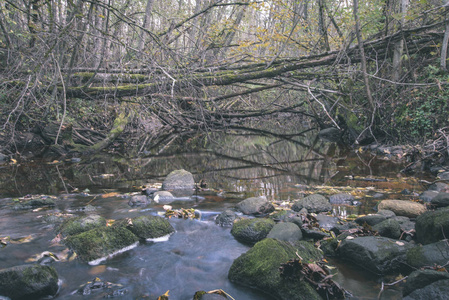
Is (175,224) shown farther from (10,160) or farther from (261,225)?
(10,160)

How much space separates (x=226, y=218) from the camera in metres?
5.04

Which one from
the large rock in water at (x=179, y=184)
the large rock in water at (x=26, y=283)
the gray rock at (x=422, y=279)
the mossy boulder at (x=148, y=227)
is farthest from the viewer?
the large rock in water at (x=179, y=184)

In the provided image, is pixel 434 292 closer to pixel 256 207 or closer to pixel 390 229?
pixel 390 229

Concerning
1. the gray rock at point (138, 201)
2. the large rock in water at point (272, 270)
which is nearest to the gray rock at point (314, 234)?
the large rock in water at point (272, 270)

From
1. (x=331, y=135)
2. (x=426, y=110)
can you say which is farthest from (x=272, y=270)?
(x=331, y=135)

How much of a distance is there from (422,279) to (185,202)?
403 cm

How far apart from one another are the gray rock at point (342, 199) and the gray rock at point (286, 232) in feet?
5.79

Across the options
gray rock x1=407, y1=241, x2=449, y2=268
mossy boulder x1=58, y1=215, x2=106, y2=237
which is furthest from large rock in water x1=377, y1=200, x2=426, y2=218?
mossy boulder x1=58, y1=215, x2=106, y2=237

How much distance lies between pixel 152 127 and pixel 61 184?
885 cm

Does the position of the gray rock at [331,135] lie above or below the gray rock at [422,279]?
above

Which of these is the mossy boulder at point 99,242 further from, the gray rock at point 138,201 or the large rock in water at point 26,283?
the gray rock at point 138,201

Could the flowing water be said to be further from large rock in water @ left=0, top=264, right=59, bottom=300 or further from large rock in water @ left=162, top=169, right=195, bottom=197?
large rock in water @ left=162, top=169, right=195, bottom=197

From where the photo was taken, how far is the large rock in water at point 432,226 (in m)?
3.47

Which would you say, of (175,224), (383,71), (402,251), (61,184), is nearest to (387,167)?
(383,71)
